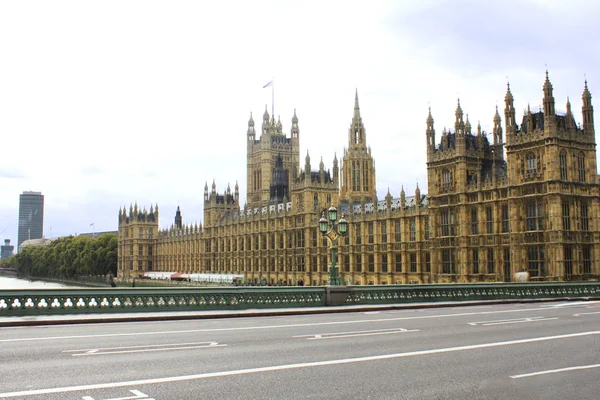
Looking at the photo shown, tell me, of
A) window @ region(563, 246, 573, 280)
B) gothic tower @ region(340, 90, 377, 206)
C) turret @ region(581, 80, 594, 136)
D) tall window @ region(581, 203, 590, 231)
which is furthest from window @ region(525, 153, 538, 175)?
gothic tower @ region(340, 90, 377, 206)

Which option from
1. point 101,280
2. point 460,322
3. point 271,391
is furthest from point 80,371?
point 101,280

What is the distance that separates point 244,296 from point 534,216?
29999 mm

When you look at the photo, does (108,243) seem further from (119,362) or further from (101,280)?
(119,362)

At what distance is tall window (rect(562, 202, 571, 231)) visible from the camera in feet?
157

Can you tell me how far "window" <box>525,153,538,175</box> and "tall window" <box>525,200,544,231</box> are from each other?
2.40m

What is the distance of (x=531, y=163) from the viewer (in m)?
49.5

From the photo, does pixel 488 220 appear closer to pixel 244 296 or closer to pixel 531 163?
pixel 531 163

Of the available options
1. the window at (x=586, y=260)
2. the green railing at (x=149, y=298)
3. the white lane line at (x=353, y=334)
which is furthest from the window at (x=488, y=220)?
the white lane line at (x=353, y=334)

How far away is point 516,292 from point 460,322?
17032 mm

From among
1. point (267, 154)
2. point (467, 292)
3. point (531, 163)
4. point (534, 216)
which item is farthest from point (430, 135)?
point (267, 154)

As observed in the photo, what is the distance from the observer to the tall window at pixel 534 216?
160ft

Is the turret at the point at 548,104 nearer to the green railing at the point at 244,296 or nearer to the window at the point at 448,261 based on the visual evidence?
the green railing at the point at 244,296

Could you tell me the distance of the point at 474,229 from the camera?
55156mm

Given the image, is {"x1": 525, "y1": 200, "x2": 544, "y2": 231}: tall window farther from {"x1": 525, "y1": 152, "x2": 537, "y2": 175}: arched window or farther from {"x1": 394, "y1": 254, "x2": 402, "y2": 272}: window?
{"x1": 394, "y1": 254, "x2": 402, "y2": 272}: window
